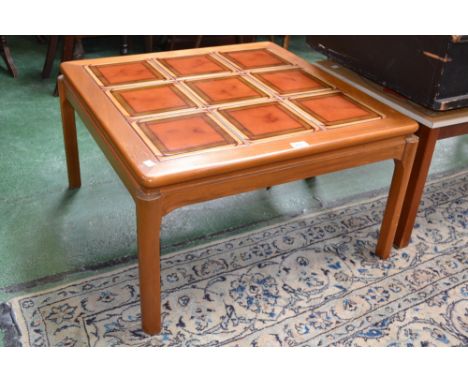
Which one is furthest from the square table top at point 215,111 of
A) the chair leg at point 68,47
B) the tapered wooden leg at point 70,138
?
the chair leg at point 68,47

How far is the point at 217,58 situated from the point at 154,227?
873mm

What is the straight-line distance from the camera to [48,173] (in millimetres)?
2012

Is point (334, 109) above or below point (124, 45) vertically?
above

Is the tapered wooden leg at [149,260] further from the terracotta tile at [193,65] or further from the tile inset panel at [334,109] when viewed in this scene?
the terracotta tile at [193,65]

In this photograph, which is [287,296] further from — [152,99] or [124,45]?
[124,45]

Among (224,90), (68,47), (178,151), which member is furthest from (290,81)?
(68,47)

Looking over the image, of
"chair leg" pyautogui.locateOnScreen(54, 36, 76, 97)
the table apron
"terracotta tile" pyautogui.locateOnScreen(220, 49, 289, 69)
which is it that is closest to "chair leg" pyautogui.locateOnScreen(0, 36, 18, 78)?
"chair leg" pyautogui.locateOnScreen(54, 36, 76, 97)

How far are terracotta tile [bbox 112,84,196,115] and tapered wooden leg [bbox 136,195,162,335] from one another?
1.13 ft

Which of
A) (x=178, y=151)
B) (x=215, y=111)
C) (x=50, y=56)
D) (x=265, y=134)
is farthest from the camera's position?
(x=50, y=56)

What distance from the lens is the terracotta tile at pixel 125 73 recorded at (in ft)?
5.14

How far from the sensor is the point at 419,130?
1486mm

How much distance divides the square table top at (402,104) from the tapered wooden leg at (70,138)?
880 millimetres

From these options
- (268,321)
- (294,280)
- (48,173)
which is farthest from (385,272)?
(48,173)

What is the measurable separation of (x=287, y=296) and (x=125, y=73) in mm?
852
